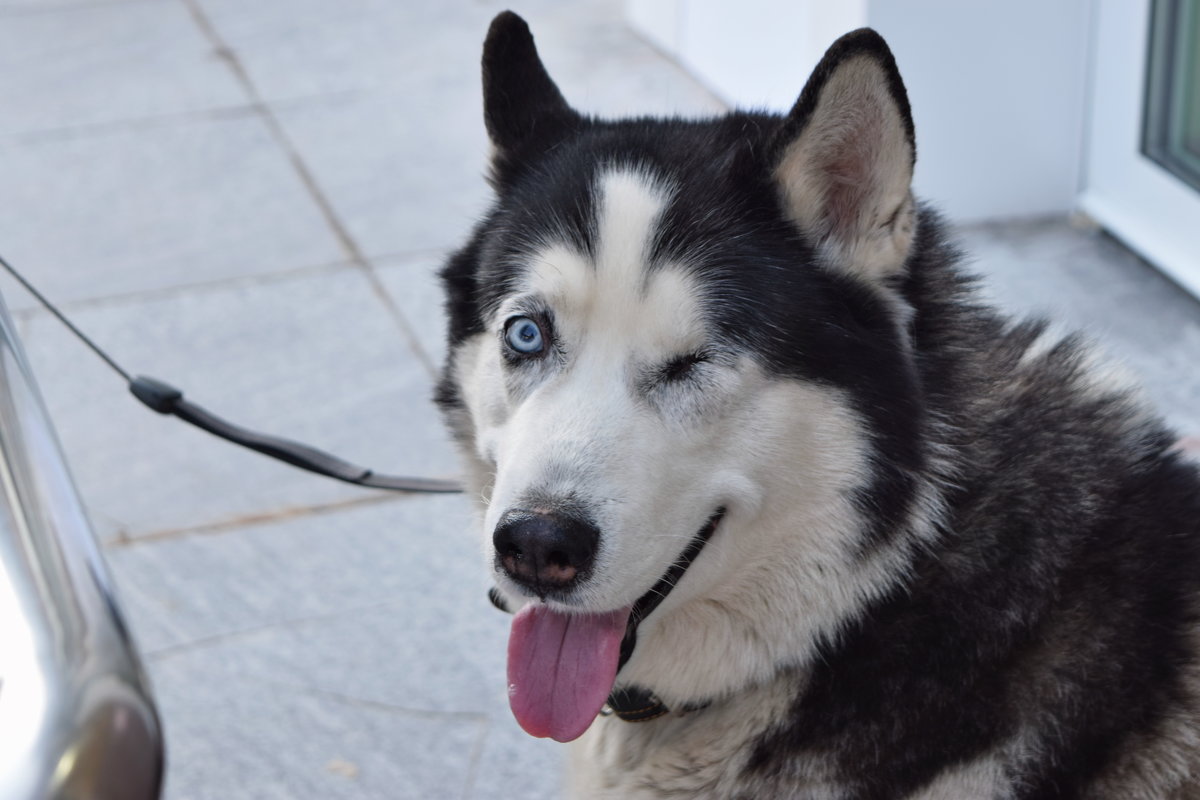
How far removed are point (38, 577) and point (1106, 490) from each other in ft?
5.96

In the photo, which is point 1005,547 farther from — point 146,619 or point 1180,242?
point 1180,242

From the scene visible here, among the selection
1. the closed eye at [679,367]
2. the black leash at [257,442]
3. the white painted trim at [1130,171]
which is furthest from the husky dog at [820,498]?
the white painted trim at [1130,171]

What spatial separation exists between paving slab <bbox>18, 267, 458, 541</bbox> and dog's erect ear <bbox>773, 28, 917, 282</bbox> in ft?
8.43

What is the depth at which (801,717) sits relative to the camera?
7.42ft

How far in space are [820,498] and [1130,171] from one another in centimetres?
398

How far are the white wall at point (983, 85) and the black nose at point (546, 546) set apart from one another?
348cm

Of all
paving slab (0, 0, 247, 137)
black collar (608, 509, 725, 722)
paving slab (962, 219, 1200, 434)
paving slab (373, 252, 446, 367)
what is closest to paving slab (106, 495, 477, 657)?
paving slab (373, 252, 446, 367)

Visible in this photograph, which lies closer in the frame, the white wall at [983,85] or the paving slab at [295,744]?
the paving slab at [295,744]

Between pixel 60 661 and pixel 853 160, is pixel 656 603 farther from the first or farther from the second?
pixel 60 661

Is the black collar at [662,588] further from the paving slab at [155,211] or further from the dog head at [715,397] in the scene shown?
the paving slab at [155,211]

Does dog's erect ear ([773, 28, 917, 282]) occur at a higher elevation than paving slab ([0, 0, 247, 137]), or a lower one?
higher

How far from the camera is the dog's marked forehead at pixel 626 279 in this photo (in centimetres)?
220

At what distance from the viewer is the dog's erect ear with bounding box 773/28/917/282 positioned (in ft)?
6.81

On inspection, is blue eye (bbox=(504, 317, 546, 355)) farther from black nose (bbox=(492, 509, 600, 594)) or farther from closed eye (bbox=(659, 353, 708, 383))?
black nose (bbox=(492, 509, 600, 594))
